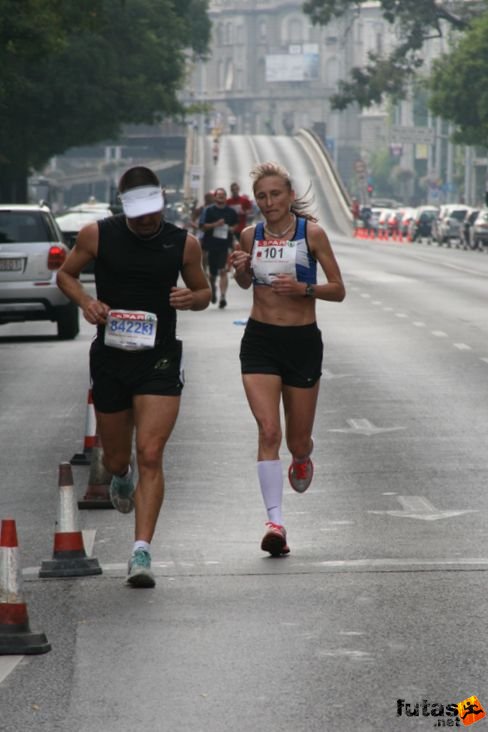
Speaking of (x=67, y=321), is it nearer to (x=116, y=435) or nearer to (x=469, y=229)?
(x=116, y=435)

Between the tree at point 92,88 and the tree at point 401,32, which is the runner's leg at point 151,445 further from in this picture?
the tree at point 401,32

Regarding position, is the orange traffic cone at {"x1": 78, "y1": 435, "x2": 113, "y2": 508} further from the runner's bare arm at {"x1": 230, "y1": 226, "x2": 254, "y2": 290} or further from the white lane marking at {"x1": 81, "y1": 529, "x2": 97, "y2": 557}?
the runner's bare arm at {"x1": 230, "y1": 226, "x2": 254, "y2": 290}

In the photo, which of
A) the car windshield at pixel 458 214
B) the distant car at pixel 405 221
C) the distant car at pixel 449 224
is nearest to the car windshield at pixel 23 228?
the distant car at pixel 449 224

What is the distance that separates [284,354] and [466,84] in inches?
2920

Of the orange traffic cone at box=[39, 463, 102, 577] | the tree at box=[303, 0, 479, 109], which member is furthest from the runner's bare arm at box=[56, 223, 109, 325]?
the tree at box=[303, 0, 479, 109]

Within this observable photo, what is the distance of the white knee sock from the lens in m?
9.70

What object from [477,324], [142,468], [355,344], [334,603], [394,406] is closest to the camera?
[334,603]

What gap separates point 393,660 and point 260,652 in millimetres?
503

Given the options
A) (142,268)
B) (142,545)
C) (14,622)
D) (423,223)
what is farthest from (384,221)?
(14,622)

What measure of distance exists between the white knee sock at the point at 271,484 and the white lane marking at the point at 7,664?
2.63 meters

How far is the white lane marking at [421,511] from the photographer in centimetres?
1084

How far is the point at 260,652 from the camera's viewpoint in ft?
23.7

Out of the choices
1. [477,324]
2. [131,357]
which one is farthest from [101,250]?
[477,324]

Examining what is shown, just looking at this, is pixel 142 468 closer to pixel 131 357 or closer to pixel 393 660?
pixel 131 357
